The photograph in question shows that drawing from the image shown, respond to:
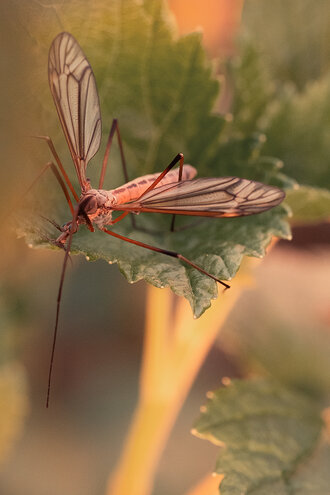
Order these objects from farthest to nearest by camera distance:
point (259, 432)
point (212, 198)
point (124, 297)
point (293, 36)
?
point (124, 297) < point (293, 36) < point (259, 432) < point (212, 198)

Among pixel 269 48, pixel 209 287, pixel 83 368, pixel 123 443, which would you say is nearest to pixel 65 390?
pixel 83 368

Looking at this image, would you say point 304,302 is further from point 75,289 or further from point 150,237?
point 75,289

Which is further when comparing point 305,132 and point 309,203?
point 305,132

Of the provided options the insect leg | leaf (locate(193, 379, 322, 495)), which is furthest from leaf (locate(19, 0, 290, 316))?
leaf (locate(193, 379, 322, 495))

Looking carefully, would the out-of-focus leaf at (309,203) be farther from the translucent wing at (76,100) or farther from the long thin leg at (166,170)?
the translucent wing at (76,100)

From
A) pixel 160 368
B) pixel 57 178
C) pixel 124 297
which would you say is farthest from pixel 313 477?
pixel 124 297

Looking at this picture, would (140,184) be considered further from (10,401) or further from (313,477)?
(10,401)

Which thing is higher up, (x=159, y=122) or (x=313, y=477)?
(x=159, y=122)
